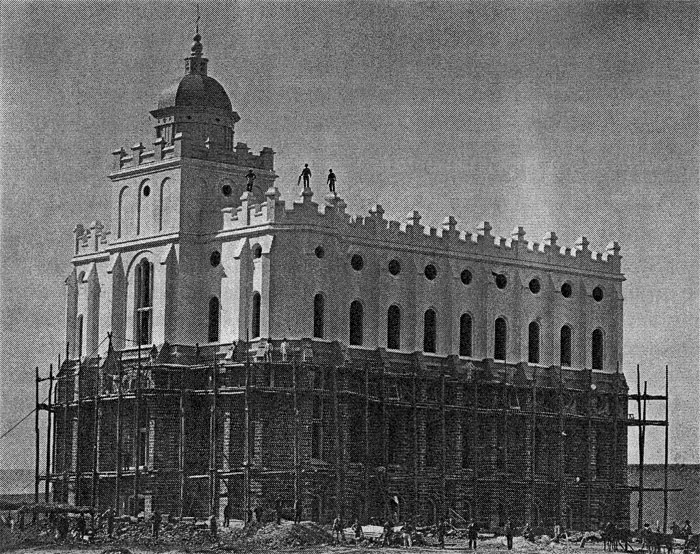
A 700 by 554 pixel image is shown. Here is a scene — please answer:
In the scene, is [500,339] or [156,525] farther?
[500,339]

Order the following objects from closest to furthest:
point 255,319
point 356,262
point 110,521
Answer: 1. point 110,521
2. point 255,319
3. point 356,262

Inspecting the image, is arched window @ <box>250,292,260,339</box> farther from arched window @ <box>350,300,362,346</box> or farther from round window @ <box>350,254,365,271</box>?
round window @ <box>350,254,365,271</box>

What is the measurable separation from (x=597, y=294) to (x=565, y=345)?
9.92ft

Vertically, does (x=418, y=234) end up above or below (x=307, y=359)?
above

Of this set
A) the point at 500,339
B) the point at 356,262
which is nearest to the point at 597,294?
the point at 500,339

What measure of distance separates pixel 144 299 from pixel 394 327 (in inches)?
420

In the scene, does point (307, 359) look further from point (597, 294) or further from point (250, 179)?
point (597, 294)

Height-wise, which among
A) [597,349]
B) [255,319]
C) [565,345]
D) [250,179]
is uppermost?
[250,179]

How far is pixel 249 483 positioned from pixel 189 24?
62.2ft

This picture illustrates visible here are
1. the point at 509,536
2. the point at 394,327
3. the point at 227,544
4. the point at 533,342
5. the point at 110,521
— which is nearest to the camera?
the point at 227,544

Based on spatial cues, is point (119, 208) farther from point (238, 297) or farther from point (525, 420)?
point (525, 420)

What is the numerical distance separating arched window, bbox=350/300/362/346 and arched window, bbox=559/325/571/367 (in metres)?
12.2

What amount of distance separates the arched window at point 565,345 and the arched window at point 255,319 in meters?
17.2

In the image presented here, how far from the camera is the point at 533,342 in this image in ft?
371
